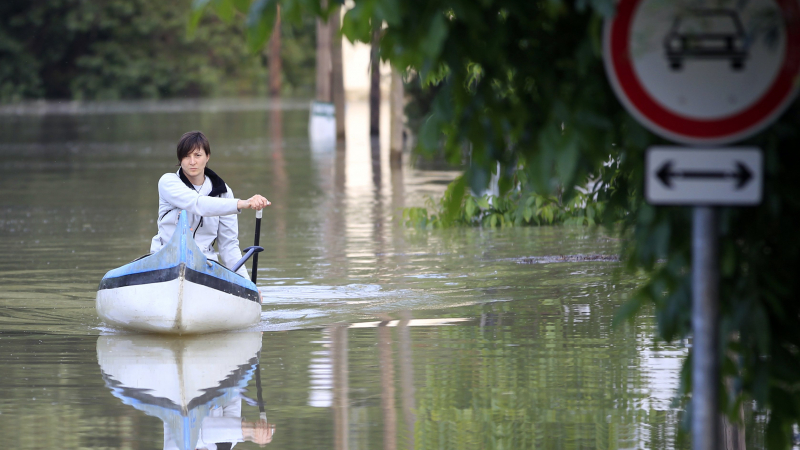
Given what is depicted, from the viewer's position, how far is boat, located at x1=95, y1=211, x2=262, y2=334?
8898mm

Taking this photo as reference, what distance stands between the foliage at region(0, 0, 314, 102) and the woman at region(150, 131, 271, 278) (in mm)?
60399

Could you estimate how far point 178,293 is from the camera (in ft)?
29.3

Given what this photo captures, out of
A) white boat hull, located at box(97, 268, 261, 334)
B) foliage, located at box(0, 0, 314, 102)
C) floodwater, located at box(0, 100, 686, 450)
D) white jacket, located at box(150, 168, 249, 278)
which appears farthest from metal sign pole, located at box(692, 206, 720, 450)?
foliage, located at box(0, 0, 314, 102)

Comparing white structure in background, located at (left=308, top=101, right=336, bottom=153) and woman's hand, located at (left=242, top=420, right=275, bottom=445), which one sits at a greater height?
white structure in background, located at (left=308, top=101, right=336, bottom=153)

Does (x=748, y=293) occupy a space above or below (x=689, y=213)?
below

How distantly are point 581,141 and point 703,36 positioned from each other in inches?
17.7

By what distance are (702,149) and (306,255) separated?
33.8 feet

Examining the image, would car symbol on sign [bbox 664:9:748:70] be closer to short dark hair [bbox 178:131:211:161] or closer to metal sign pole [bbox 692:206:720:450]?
metal sign pole [bbox 692:206:720:450]

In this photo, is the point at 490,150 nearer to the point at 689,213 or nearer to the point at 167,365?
the point at 689,213

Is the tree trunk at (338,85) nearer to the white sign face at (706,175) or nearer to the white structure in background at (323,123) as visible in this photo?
the white structure in background at (323,123)

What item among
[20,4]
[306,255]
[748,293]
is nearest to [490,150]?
[748,293]

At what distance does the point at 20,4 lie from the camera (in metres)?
72.6

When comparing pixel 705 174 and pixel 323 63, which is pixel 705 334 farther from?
pixel 323 63

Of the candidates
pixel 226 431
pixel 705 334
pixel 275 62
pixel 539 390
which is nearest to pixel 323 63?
pixel 539 390
